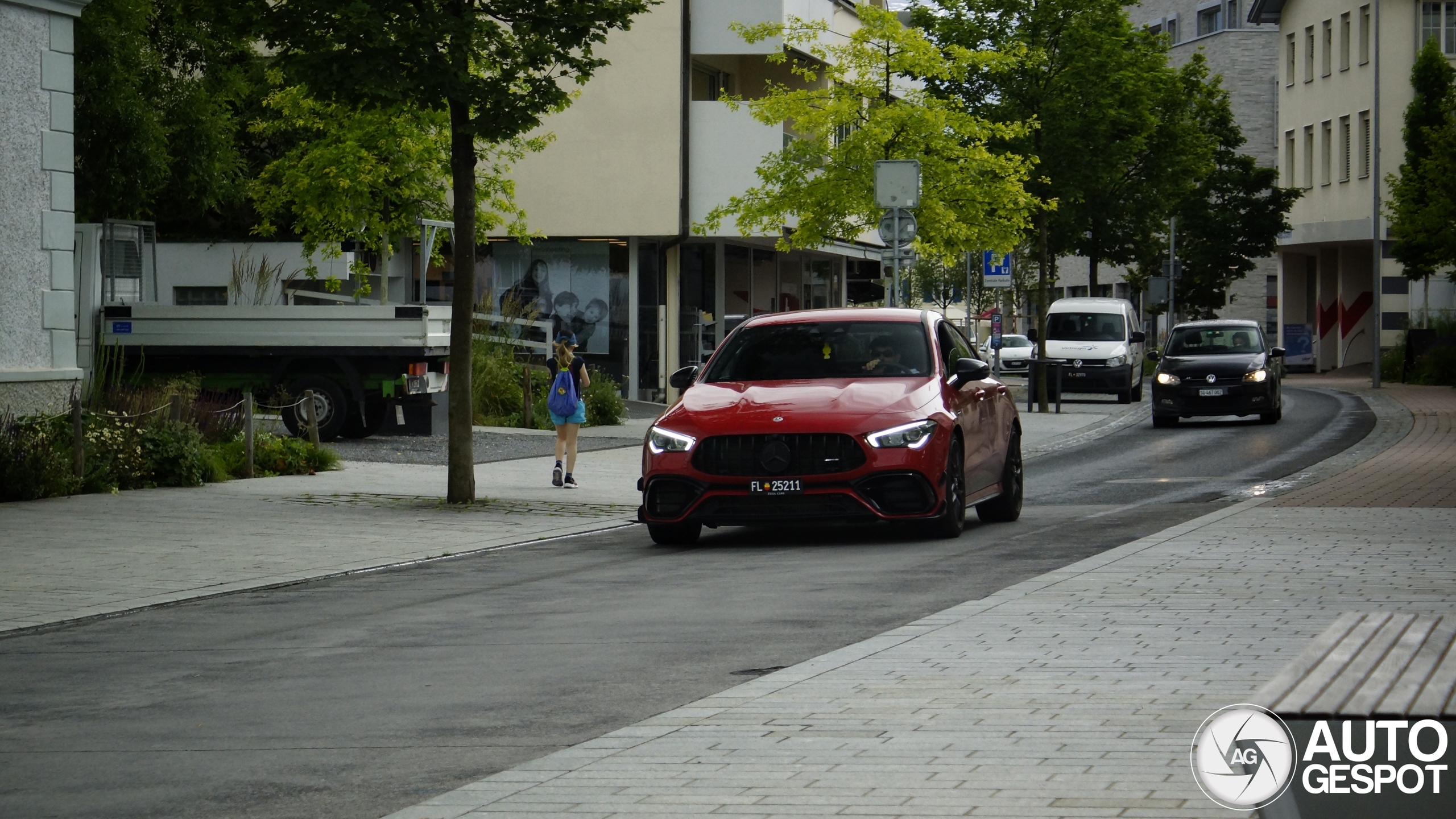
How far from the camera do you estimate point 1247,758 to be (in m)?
4.15

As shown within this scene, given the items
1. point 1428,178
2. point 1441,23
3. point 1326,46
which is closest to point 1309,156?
point 1326,46

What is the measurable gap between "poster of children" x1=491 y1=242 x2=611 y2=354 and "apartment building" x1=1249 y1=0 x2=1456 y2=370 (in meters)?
26.0

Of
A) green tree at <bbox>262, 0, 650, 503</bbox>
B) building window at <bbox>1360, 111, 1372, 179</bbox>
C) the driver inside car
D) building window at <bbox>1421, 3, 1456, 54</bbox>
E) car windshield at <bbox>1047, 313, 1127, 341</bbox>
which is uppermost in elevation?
building window at <bbox>1421, 3, 1456, 54</bbox>

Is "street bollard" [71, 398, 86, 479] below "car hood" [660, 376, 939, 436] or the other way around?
below

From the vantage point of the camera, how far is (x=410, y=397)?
25.0m

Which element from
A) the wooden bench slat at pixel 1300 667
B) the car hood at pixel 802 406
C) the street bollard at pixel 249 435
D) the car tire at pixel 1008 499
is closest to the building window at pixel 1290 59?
the street bollard at pixel 249 435

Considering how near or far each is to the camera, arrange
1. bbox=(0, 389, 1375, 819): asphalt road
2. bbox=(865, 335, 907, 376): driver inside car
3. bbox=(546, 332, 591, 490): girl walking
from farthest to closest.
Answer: bbox=(546, 332, 591, 490): girl walking, bbox=(865, 335, 907, 376): driver inside car, bbox=(0, 389, 1375, 819): asphalt road

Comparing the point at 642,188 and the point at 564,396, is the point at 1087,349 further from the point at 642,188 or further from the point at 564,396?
the point at 564,396

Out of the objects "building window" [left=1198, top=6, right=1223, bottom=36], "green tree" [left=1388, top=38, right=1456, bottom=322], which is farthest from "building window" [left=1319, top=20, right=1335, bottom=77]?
"building window" [left=1198, top=6, right=1223, bottom=36]

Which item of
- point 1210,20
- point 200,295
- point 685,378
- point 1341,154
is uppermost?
point 1210,20

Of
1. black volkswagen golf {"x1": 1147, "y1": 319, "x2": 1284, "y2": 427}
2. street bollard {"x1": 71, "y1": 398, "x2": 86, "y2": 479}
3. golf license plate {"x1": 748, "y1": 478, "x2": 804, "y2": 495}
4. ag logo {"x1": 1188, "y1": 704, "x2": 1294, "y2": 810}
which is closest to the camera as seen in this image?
ag logo {"x1": 1188, "y1": 704, "x2": 1294, "y2": 810}

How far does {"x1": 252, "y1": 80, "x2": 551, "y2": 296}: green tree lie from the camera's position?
101ft

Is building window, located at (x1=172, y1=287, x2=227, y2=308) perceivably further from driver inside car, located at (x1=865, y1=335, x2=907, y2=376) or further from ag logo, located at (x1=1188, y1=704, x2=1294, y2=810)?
ag logo, located at (x1=1188, y1=704, x2=1294, y2=810)

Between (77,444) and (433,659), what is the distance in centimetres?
991
